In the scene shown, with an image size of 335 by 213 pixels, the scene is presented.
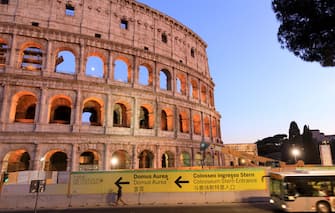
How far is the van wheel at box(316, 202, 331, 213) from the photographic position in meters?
10.7

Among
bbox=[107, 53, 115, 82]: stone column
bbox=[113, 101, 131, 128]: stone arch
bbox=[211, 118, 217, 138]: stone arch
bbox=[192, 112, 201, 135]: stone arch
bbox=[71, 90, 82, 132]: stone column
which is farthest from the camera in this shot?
bbox=[211, 118, 217, 138]: stone arch

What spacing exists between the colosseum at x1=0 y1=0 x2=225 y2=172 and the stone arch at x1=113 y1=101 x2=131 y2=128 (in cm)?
11

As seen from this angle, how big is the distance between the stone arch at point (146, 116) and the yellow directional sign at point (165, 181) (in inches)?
413

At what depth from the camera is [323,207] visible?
35.3ft

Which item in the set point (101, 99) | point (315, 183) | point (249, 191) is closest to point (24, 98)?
point (101, 99)

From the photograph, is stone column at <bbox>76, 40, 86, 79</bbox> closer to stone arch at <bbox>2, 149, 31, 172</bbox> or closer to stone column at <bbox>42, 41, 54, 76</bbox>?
stone column at <bbox>42, 41, 54, 76</bbox>

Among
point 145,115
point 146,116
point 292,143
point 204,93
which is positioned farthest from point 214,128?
point 292,143

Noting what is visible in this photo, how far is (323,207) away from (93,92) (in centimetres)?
1912

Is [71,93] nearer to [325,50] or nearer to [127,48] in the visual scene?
[127,48]

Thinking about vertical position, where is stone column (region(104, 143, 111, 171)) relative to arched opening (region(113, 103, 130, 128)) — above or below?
below

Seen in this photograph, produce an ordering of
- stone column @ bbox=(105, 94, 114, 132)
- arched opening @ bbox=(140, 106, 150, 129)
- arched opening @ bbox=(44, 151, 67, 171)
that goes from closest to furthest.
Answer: stone column @ bbox=(105, 94, 114, 132) < arched opening @ bbox=(44, 151, 67, 171) < arched opening @ bbox=(140, 106, 150, 129)

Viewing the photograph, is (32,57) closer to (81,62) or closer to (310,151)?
(81,62)

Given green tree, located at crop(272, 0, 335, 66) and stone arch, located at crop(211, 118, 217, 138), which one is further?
stone arch, located at crop(211, 118, 217, 138)

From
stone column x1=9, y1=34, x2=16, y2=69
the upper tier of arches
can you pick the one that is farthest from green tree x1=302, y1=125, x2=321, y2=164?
stone column x1=9, y1=34, x2=16, y2=69
